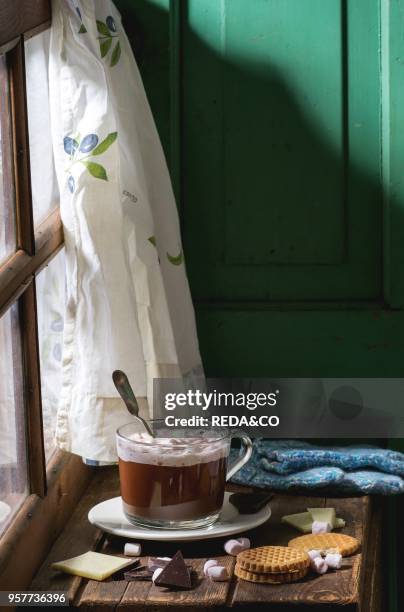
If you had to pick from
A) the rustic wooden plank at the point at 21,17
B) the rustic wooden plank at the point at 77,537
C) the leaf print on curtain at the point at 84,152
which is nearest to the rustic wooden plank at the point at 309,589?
the rustic wooden plank at the point at 77,537

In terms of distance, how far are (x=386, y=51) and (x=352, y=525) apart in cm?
93

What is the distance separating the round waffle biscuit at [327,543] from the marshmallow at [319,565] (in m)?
0.04

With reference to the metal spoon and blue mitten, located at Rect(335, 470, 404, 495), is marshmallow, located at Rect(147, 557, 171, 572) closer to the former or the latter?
the metal spoon

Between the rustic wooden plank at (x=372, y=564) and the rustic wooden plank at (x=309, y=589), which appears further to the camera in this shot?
the rustic wooden plank at (x=372, y=564)

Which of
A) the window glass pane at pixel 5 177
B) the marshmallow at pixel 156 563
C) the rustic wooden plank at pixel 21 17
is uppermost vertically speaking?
the rustic wooden plank at pixel 21 17

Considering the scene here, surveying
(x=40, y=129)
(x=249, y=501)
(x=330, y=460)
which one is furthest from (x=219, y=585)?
(x=40, y=129)

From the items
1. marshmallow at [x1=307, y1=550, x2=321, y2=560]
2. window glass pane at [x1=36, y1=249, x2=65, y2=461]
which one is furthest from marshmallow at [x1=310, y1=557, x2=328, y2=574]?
window glass pane at [x1=36, y1=249, x2=65, y2=461]

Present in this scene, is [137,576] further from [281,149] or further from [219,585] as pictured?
[281,149]

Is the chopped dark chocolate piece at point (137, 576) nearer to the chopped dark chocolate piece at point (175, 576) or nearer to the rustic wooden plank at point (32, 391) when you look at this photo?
the chopped dark chocolate piece at point (175, 576)

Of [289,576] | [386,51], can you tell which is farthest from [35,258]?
[386,51]

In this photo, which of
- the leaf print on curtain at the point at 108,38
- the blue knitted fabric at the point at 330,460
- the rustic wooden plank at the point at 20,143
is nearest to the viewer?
the rustic wooden plank at the point at 20,143

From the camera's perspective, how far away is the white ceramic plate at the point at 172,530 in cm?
142

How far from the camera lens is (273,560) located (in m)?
1.32

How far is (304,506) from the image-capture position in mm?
1621
